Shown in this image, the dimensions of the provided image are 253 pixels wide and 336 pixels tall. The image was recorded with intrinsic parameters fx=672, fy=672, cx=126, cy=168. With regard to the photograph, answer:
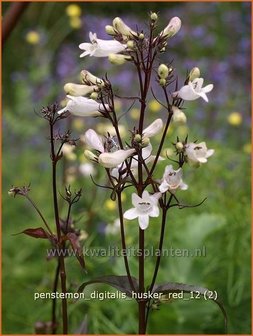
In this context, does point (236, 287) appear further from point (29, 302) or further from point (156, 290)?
point (156, 290)

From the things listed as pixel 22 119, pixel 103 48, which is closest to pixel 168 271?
pixel 103 48

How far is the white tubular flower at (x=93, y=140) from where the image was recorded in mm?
1094

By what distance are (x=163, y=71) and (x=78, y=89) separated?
6.1 inches

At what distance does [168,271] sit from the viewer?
204 cm

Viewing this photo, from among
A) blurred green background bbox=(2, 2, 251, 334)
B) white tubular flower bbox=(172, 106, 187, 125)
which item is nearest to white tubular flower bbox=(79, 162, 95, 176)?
blurred green background bbox=(2, 2, 251, 334)

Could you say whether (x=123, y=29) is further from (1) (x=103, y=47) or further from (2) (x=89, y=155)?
(2) (x=89, y=155)

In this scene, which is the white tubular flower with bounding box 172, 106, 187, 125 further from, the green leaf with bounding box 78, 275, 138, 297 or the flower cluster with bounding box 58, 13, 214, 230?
the green leaf with bounding box 78, 275, 138, 297

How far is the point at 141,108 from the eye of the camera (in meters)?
1.01

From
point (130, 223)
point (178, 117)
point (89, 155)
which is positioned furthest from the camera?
point (130, 223)

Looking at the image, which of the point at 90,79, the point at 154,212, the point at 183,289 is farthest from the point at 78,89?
the point at 183,289

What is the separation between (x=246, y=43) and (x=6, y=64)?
1.42 m

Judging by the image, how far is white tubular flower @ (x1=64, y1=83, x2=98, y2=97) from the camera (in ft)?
3.52

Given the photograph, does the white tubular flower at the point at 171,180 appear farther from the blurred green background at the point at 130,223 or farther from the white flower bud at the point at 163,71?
the blurred green background at the point at 130,223

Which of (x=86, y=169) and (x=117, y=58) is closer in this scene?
(x=117, y=58)
